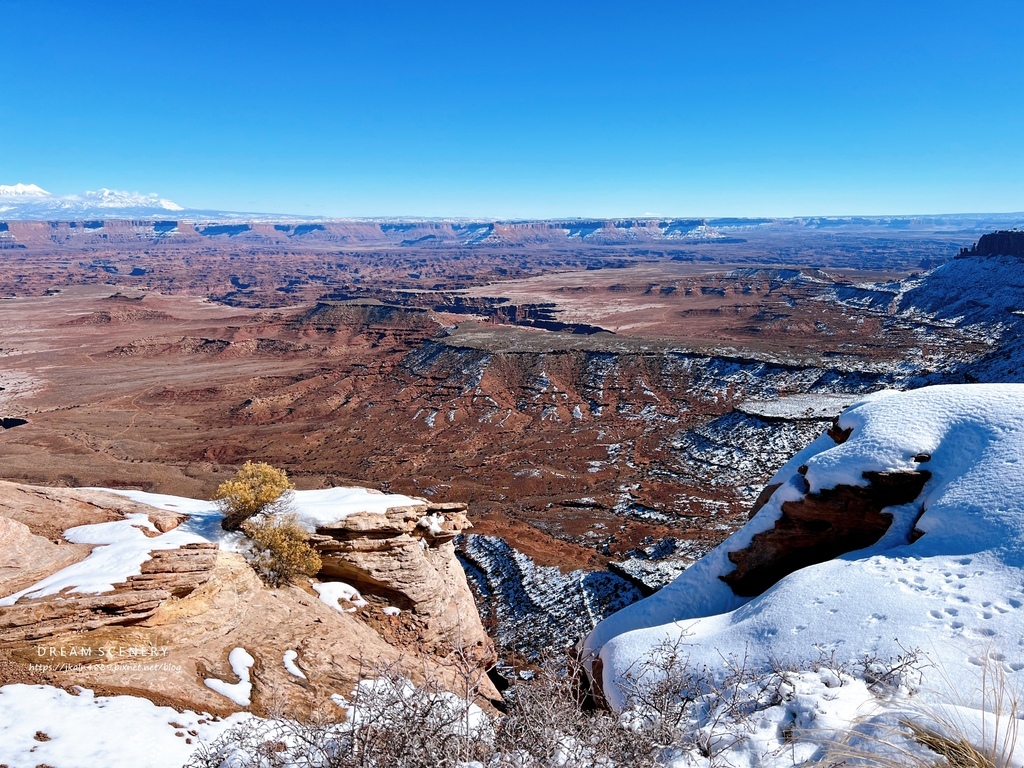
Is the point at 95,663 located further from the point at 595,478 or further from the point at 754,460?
the point at 754,460

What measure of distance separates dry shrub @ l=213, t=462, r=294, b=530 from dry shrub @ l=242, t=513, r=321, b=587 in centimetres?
38

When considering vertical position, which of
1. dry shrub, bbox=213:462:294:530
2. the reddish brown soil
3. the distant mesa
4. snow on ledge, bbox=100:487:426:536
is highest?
the distant mesa

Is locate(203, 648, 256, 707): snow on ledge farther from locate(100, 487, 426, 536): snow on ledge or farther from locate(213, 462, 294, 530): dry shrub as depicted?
locate(213, 462, 294, 530): dry shrub

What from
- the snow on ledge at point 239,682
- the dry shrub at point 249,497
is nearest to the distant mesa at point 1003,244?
the dry shrub at point 249,497

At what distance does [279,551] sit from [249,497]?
1.65 m

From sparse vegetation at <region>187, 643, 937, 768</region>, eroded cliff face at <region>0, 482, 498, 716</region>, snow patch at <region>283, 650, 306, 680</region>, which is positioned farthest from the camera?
snow patch at <region>283, 650, 306, 680</region>

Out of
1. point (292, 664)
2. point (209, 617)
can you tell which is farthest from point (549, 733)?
point (209, 617)

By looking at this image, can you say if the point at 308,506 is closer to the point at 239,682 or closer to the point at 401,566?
the point at 401,566

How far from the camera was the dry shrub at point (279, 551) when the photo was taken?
40.7ft

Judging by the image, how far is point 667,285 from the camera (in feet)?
401

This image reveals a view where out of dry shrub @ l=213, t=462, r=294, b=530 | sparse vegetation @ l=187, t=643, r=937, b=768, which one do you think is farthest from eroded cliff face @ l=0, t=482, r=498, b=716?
dry shrub @ l=213, t=462, r=294, b=530

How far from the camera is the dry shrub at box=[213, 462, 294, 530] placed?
13.2 meters

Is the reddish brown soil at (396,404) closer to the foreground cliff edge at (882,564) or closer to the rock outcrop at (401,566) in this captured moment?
the rock outcrop at (401,566)

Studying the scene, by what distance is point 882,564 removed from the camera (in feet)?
31.3
